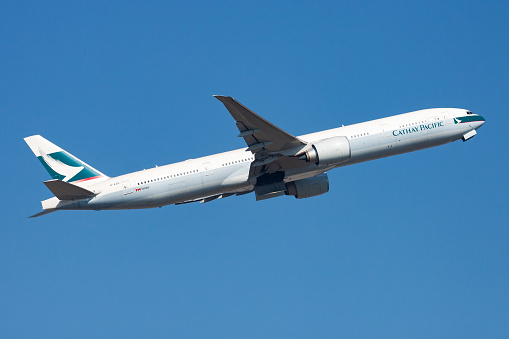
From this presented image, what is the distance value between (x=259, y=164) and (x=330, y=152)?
4.93m

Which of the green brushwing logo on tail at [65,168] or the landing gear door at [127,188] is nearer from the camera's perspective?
the landing gear door at [127,188]

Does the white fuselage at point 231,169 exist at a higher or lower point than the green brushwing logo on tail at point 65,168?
lower

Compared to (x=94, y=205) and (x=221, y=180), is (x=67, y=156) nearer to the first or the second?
(x=94, y=205)

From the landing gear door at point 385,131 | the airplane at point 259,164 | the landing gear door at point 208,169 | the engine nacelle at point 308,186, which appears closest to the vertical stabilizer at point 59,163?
the airplane at point 259,164

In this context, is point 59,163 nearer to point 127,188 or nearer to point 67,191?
point 67,191

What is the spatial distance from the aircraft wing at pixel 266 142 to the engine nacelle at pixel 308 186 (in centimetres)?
310

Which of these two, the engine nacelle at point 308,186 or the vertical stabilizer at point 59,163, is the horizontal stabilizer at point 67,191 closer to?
the vertical stabilizer at point 59,163

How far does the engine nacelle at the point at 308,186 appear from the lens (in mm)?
43312

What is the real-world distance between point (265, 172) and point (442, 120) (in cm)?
1389

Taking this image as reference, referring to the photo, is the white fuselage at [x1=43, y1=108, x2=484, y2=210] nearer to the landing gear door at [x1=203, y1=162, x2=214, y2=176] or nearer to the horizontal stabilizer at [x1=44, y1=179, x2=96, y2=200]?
the landing gear door at [x1=203, y1=162, x2=214, y2=176]

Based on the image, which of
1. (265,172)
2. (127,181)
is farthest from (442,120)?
(127,181)

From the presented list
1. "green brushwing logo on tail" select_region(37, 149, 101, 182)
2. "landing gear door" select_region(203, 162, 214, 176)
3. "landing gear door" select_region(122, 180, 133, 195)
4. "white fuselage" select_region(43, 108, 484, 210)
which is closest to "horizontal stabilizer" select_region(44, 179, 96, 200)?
"white fuselage" select_region(43, 108, 484, 210)

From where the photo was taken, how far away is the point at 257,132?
123 feet

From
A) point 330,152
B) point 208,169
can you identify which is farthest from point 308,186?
point 208,169
